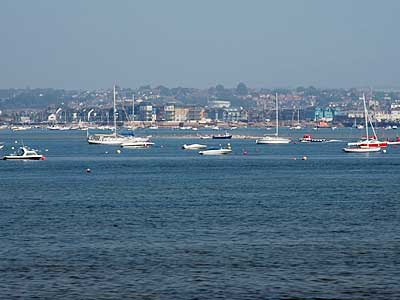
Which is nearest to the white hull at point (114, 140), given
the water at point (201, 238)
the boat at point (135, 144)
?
the boat at point (135, 144)

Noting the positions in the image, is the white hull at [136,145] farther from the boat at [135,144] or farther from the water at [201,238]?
the water at [201,238]

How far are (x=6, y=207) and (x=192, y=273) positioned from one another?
69.8 ft

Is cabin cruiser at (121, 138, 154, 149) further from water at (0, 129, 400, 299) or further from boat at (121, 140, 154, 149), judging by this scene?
water at (0, 129, 400, 299)

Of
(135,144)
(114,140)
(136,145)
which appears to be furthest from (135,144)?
(114,140)

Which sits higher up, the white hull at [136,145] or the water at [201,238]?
the water at [201,238]

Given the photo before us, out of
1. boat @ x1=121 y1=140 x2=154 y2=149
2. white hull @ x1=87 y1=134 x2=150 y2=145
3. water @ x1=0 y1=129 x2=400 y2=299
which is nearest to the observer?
water @ x1=0 y1=129 x2=400 y2=299

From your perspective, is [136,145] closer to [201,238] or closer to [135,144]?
[135,144]

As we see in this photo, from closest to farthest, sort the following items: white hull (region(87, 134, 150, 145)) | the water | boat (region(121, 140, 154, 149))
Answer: the water → boat (region(121, 140, 154, 149)) → white hull (region(87, 134, 150, 145))

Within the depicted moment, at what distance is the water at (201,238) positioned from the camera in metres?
26.0

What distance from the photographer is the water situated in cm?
2602

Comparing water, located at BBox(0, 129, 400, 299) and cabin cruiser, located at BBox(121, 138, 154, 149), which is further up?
water, located at BBox(0, 129, 400, 299)

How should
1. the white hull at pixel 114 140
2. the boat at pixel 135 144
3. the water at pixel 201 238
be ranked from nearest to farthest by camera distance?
1. the water at pixel 201 238
2. the boat at pixel 135 144
3. the white hull at pixel 114 140

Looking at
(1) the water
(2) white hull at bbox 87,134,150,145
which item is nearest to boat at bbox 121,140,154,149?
(2) white hull at bbox 87,134,150,145

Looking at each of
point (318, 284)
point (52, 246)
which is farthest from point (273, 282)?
point (52, 246)
